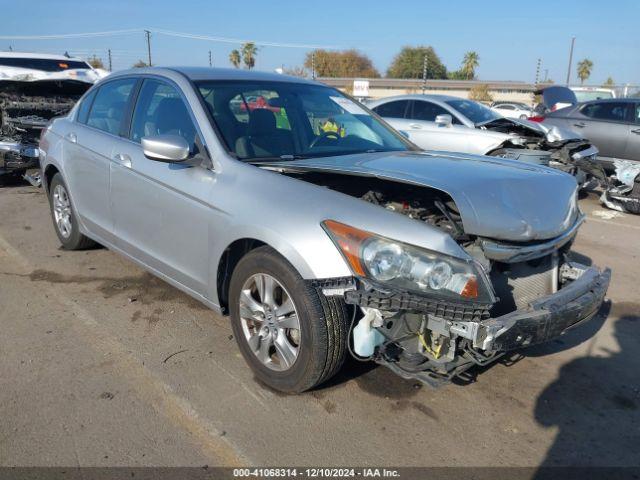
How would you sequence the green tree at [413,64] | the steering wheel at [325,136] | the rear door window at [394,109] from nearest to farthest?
the steering wheel at [325,136] → the rear door window at [394,109] → the green tree at [413,64]

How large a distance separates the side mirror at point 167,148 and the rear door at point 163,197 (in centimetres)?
17

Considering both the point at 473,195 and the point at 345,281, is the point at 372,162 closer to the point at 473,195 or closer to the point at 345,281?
the point at 473,195

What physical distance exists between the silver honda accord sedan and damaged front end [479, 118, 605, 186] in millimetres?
4609

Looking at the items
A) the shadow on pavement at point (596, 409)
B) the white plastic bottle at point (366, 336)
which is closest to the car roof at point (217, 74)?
the white plastic bottle at point (366, 336)

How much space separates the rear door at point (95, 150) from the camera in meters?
Result: 4.22

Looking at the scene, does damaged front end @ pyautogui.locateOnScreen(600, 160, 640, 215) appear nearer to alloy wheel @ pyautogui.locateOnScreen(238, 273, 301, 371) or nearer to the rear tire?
alloy wheel @ pyautogui.locateOnScreen(238, 273, 301, 371)

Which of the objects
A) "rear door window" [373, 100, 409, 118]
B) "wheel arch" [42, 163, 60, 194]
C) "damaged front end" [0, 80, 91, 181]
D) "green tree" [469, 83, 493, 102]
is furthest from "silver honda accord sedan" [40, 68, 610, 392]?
"green tree" [469, 83, 493, 102]

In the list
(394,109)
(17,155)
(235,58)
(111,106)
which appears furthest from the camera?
(235,58)

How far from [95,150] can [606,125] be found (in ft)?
31.0

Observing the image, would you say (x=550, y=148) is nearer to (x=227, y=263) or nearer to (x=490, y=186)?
(x=490, y=186)

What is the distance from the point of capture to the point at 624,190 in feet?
26.7

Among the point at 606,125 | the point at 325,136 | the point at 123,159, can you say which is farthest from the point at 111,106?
the point at 606,125

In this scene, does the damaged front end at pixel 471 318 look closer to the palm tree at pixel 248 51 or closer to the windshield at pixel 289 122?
the windshield at pixel 289 122

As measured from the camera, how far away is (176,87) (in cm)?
371
